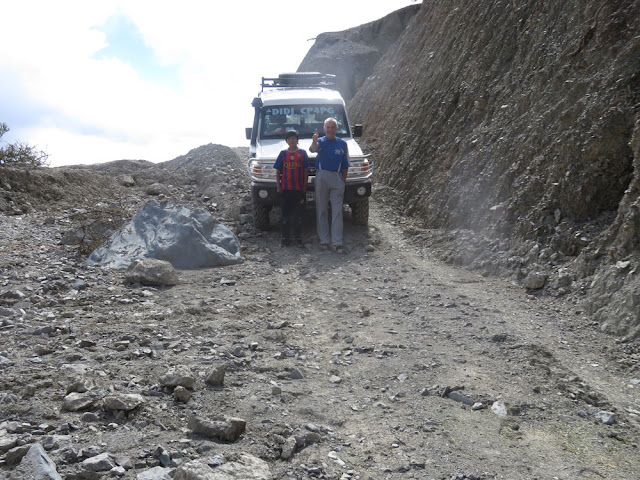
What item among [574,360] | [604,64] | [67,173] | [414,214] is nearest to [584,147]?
[604,64]

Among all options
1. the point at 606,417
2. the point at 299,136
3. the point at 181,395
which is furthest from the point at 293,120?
the point at 606,417

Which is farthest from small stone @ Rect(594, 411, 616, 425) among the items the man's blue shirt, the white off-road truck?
the white off-road truck

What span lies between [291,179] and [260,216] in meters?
1.23

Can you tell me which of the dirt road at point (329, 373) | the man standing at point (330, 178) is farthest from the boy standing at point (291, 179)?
the dirt road at point (329, 373)

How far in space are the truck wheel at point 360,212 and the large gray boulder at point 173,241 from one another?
239 centimetres

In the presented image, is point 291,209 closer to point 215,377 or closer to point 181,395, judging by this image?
point 215,377

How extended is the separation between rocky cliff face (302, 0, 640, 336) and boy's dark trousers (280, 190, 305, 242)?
99.4 inches

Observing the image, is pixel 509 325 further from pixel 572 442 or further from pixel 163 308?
pixel 163 308

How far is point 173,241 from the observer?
827 centimetres

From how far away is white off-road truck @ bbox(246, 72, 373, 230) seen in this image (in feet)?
31.3

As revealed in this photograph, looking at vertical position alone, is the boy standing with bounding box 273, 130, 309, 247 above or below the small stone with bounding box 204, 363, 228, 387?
above

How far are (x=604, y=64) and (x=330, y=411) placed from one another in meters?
6.48

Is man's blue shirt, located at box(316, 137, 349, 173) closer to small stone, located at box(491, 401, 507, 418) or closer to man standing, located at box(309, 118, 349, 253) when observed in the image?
man standing, located at box(309, 118, 349, 253)

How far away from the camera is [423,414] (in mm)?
3871
